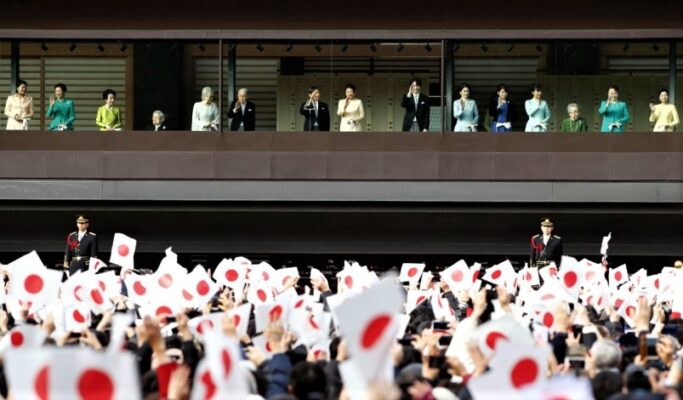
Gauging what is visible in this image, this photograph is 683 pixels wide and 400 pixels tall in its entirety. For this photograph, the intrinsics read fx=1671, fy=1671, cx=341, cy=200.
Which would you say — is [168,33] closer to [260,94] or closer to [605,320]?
[260,94]

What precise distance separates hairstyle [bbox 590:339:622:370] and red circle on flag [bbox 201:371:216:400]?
4303 mm

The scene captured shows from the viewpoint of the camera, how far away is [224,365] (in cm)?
1065

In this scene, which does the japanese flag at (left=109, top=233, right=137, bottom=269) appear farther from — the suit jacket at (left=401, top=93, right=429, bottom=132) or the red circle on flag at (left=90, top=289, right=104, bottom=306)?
the suit jacket at (left=401, top=93, right=429, bottom=132)

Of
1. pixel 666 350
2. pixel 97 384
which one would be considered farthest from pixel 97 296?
pixel 97 384

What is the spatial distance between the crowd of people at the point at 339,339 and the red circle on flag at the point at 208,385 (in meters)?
0.02

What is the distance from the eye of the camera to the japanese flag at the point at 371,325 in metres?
10.2

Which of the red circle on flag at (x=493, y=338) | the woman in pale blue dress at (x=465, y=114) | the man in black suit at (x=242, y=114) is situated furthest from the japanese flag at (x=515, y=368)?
the man in black suit at (x=242, y=114)

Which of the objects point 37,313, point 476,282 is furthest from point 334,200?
point 37,313

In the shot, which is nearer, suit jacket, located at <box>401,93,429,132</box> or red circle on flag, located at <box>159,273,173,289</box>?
red circle on flag, located at <box>159,273,173,289</box>

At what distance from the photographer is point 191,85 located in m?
35.9

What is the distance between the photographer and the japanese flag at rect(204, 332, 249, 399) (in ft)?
34.7

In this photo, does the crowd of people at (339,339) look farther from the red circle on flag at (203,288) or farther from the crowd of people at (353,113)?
the crowd of people at (353,113)

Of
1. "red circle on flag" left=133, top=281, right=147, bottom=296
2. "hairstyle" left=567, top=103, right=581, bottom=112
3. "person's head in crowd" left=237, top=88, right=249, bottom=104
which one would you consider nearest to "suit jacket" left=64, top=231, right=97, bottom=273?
"person's head in crowd" left=237, top=88, right=249, bottom=104

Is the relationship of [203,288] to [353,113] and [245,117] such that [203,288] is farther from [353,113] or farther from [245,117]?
[245,117]
